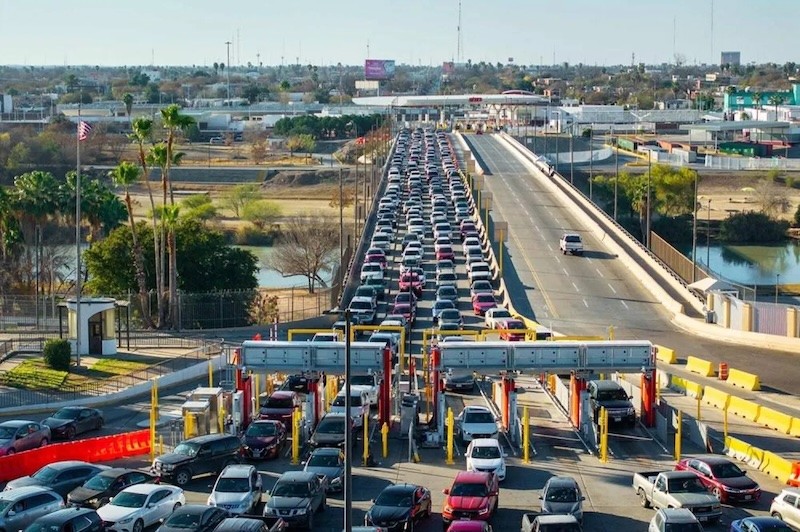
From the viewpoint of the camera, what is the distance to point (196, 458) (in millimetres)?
32531

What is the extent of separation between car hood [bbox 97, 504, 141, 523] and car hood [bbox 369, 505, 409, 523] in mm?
4563

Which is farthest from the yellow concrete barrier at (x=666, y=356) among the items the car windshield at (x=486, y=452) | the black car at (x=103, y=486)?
the black car at (x=103, y=486)

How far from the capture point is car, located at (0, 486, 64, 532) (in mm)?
27891

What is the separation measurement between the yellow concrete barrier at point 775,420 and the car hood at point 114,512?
59.4 feet

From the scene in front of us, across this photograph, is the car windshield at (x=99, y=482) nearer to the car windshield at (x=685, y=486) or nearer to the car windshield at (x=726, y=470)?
the car windshield at (x=685, y=486)

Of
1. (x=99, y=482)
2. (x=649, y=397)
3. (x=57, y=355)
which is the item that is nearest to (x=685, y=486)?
(x=649, y=397)

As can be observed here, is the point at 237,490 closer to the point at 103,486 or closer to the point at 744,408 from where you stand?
the point at 103,486

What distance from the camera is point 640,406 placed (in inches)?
1577

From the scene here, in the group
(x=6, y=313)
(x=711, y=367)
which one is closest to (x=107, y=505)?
(x=711, y=367)

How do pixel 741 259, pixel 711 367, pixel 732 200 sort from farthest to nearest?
pixel 732 200, pixel 741 259, pixel 711 367

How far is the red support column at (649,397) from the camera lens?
38.3 metres

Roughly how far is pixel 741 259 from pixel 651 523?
8715 cm

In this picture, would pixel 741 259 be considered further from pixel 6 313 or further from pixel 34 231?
pixel 6 313

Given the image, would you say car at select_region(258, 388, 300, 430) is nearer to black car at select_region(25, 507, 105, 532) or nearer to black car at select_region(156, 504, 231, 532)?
black car at select_region(156, 504, 231, 532)
